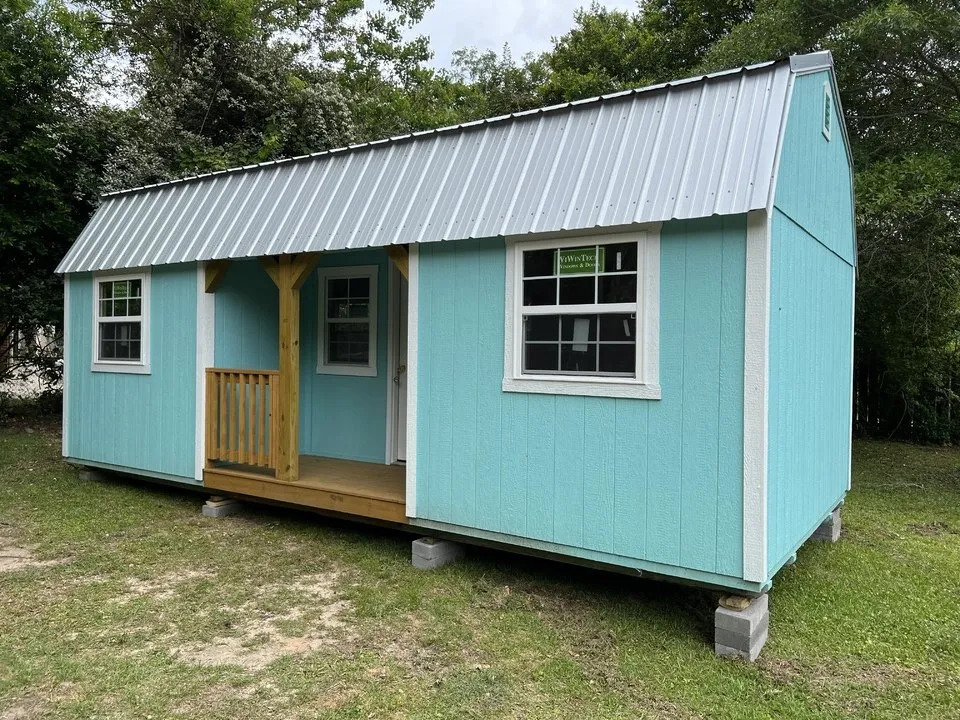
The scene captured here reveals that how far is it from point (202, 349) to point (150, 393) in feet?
2.66

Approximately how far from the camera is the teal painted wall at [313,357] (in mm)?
6125

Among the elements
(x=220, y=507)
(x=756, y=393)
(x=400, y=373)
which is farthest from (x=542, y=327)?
(x=220, y=507)

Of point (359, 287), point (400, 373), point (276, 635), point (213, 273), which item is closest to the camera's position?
point (276, 635)

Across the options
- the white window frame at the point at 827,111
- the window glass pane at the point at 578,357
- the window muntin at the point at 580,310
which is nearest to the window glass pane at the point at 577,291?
the window muntin at the point at 580,310

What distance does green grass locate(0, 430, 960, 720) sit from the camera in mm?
2916

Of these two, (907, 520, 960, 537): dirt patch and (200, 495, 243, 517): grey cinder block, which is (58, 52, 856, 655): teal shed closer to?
(200, 495, 243, 517): grey cinder block

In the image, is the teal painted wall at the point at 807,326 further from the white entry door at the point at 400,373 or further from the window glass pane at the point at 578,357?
the white entry door at the point at 400,373

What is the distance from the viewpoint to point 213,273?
18.9 feet

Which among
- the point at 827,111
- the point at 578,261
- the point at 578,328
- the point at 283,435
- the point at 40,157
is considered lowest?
the point at 283,435

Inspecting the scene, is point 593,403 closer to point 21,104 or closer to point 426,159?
point 426,159

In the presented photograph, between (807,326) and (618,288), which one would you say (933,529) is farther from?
(618,288)

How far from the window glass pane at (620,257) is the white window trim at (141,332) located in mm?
4462

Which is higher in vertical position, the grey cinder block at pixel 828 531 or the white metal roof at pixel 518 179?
the white metal roof at pixel 518 179

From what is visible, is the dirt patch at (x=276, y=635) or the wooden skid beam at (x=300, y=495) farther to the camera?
the wooden skid beam at (x=300, y=495)
